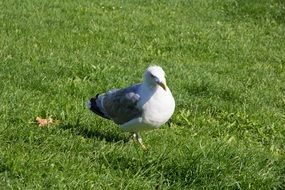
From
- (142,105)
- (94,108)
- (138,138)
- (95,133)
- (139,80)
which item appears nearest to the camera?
(142,105)

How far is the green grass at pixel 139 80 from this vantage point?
5.61 meters

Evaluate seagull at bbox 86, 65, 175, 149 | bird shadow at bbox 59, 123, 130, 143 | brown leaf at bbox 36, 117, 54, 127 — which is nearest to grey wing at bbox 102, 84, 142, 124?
seagull at bbox 86, 65, 175, 149

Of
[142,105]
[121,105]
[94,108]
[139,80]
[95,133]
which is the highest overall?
[142,105]

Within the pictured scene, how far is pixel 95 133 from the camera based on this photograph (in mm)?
6684

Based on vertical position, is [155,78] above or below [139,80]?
above

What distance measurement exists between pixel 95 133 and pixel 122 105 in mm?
427

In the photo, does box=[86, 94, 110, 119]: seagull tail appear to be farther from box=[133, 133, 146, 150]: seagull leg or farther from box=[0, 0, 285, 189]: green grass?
box=[133, 133, 146, 150]: seagull leg

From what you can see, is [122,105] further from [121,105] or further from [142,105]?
[142,105]

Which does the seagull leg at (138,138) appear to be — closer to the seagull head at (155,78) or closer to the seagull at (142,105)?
the seagull at (142,105)

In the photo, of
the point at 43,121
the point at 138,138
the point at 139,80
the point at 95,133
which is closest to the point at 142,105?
the point at 138,138

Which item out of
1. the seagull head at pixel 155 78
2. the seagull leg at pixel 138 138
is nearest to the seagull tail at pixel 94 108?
the seagull leg at pixel 138 138

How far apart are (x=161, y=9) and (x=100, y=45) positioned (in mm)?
4335

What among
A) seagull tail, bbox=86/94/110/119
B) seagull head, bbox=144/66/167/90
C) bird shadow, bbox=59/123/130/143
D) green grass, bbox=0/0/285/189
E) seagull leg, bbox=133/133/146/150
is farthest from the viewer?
seagull tail, bbox=86/94/110/119

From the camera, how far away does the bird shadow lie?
6.55 meters
